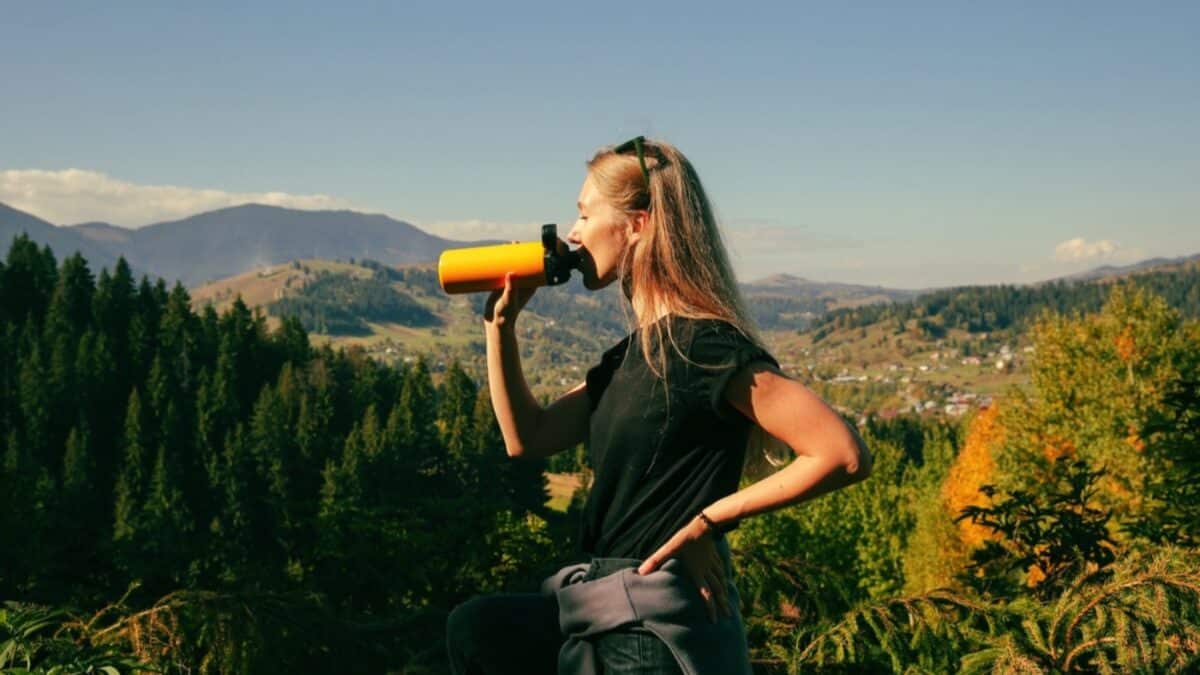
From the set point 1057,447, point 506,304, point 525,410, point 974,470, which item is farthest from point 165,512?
point 506,304

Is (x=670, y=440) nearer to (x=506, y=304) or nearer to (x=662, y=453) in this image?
(x=662, y=453)

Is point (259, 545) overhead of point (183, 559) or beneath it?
beneath

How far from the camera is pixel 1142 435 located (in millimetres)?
7648

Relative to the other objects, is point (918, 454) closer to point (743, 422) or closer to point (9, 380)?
point (9, 380)

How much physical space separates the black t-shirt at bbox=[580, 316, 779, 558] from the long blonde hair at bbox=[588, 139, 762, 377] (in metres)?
0.06

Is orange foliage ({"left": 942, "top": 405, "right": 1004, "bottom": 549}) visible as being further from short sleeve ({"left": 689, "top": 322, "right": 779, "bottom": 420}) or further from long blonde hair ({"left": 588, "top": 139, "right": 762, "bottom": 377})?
short sleeve ({"left": 689, "top": 322, "right": 779, "bottom": 420})

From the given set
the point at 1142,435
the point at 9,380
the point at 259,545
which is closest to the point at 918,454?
the point at 259,545

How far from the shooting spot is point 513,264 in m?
3.22

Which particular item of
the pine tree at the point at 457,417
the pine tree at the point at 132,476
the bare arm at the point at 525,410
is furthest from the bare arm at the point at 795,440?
the pine tree at the point at 132,476

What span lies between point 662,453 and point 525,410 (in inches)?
30.8

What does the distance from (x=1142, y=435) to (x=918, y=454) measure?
379 ft

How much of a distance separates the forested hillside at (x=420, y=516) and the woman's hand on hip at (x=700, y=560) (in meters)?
0.38

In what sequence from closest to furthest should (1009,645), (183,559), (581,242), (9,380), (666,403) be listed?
Answer: (666,403) → (581,242) → (1009,645) → (183,559) → (9,380)

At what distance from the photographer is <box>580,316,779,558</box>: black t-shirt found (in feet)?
9.39
